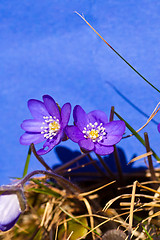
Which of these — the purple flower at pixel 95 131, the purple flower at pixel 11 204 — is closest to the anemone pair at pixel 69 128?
the purple flower at pixel 95 131

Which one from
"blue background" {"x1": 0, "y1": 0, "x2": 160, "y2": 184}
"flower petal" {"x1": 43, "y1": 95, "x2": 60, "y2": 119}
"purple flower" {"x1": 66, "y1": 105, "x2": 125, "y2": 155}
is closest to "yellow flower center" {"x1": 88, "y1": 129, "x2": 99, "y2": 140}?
"purple flower" {"x1": 66, "y1": 105, "x2": 125, "y2": 155}

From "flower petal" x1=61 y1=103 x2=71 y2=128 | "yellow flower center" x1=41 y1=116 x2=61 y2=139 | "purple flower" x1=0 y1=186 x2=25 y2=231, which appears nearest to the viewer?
"purple flower" x1=0 y1=186 x2=25 y2=231

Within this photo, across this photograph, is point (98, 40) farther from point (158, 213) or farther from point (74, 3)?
point (158, 213)

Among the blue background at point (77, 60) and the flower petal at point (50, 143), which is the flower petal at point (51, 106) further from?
the blue background at point (77, 60)

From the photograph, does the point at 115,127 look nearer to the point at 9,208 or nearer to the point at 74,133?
the point at 74,133

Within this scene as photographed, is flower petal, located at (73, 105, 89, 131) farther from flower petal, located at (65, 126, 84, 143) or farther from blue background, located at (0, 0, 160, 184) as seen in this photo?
blue background, located at (0, 0, 160, 184)
